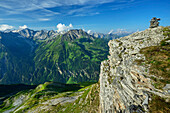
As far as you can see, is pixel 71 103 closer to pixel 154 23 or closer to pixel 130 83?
pixel 130 83

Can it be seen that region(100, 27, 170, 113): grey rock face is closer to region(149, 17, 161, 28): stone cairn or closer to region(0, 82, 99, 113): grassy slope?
region(0, 82, 99, 113): grassy slope

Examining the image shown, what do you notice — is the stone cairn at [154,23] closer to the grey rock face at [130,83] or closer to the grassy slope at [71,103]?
the grey rock face at [130,83]

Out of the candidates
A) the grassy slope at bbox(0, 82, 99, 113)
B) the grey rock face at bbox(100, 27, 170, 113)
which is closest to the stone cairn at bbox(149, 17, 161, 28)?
the grey rock face at bbox(100, 27, 170, 113)

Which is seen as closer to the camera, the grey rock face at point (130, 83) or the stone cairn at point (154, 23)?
the grey rock face at point (130, 83)

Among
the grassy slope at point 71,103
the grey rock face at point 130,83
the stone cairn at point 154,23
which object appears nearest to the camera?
the grey rock face at point 130,83

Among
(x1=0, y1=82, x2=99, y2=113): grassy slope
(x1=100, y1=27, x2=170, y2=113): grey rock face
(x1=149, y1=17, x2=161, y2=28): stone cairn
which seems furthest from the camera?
(x1=0, y1=82, x2=99, y2=113): grassy slope

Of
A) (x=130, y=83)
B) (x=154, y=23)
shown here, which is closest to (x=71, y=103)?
(x=130, y=83)

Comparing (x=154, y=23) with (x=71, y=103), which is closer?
(x=154, y=23)

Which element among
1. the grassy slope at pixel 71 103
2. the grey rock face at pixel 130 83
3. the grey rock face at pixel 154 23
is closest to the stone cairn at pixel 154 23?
the grey rock face at pixel 154 23

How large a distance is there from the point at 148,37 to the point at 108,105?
93.8ft

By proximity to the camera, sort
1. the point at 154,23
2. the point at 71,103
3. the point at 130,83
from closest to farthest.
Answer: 1. the point at 130,83
2. the point at 154,23
3. the point at 71,103

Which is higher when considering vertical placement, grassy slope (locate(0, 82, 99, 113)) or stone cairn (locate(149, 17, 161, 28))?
stone cairn (locate(149, 17, 161, 28))

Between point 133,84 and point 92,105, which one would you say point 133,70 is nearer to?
point 133,84

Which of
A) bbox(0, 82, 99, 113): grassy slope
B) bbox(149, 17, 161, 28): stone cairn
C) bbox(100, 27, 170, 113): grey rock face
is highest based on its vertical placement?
bbox(149, 17, 161, 28): stone cairn
